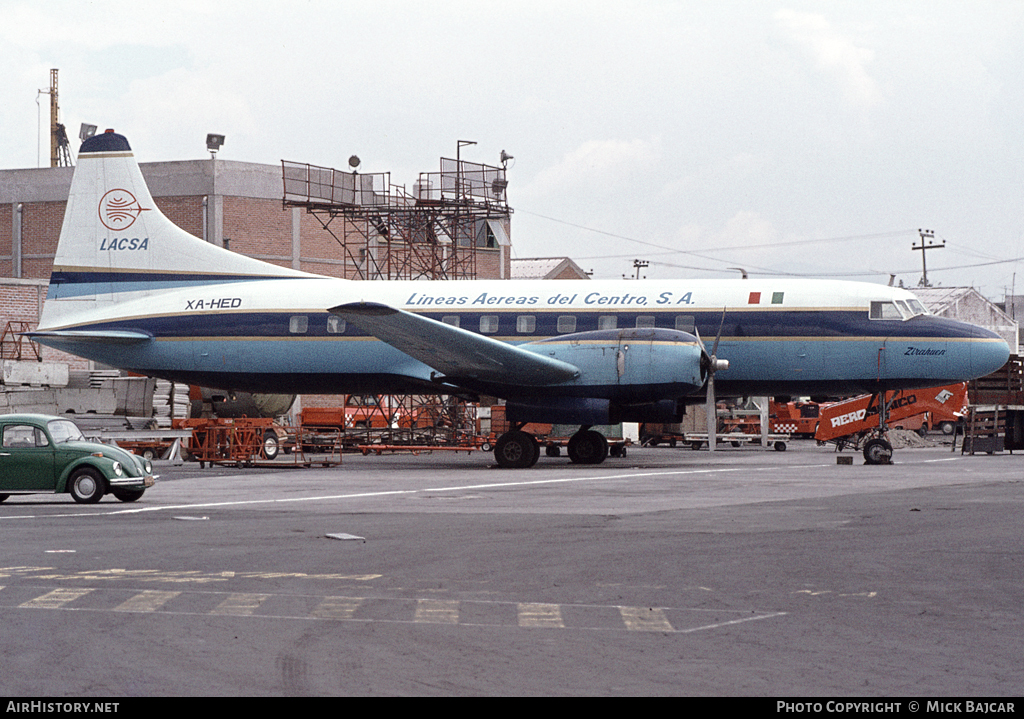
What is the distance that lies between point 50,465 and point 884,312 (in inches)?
798

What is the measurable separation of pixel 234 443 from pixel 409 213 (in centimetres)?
1653

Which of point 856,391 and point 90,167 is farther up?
point 90,167

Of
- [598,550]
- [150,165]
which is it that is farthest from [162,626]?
[150,165]

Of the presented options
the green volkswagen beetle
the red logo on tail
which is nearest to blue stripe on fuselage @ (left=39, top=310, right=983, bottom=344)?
the red logo on tail

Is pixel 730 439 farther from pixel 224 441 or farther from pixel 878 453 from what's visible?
pixel 224 441

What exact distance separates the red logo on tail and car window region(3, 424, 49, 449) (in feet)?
49.6

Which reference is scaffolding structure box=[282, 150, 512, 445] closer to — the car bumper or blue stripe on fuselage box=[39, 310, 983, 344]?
blue stripe on fuselage box=[39, 310, 983, 344]

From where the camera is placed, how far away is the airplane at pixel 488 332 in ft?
90.4

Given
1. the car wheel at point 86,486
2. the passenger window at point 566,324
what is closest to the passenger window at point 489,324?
the passenger window at point 566,324

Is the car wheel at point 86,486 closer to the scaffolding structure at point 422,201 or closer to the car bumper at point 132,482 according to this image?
the car bumper at point 132,482

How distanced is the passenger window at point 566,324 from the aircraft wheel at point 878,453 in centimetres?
840

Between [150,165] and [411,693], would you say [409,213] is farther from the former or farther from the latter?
[411,693]

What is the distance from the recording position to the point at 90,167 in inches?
1293

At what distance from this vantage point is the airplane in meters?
27.6
